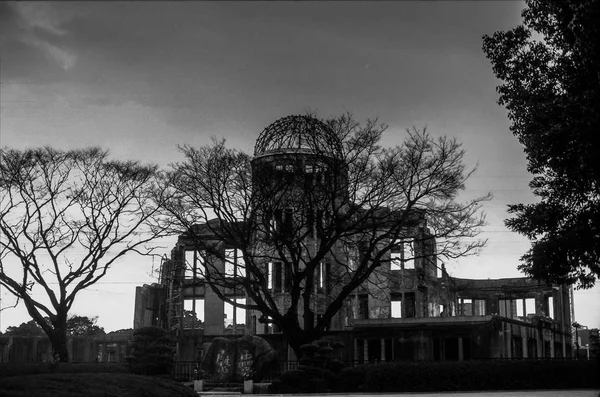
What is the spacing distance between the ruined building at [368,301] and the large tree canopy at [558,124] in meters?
11.7

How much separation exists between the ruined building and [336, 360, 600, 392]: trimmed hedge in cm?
883

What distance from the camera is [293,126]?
40.3 metres

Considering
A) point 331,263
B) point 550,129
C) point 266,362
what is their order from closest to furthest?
point 550,129
point 266,362
point 331,263

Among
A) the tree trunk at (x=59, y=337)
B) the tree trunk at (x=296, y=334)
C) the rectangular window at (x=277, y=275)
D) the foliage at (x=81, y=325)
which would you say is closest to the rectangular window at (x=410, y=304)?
the rectangular window at (x=277, y=275)

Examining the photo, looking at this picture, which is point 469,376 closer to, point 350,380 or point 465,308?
point 350,380

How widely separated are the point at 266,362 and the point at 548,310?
3622 cm

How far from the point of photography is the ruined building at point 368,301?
3944 centimetres

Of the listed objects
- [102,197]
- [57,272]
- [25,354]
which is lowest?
[25,354]

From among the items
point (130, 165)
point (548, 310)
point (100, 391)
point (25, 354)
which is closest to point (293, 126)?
point (130, 165)

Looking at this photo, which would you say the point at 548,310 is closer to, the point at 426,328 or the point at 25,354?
the point at 426,328

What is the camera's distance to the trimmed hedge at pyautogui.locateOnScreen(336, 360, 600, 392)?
2906cm

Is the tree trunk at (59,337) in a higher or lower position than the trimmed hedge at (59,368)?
higher

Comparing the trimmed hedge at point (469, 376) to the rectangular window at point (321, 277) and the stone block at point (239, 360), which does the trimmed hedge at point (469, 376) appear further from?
the rectangular window at point (321, 277)

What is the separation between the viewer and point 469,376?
29172mm
